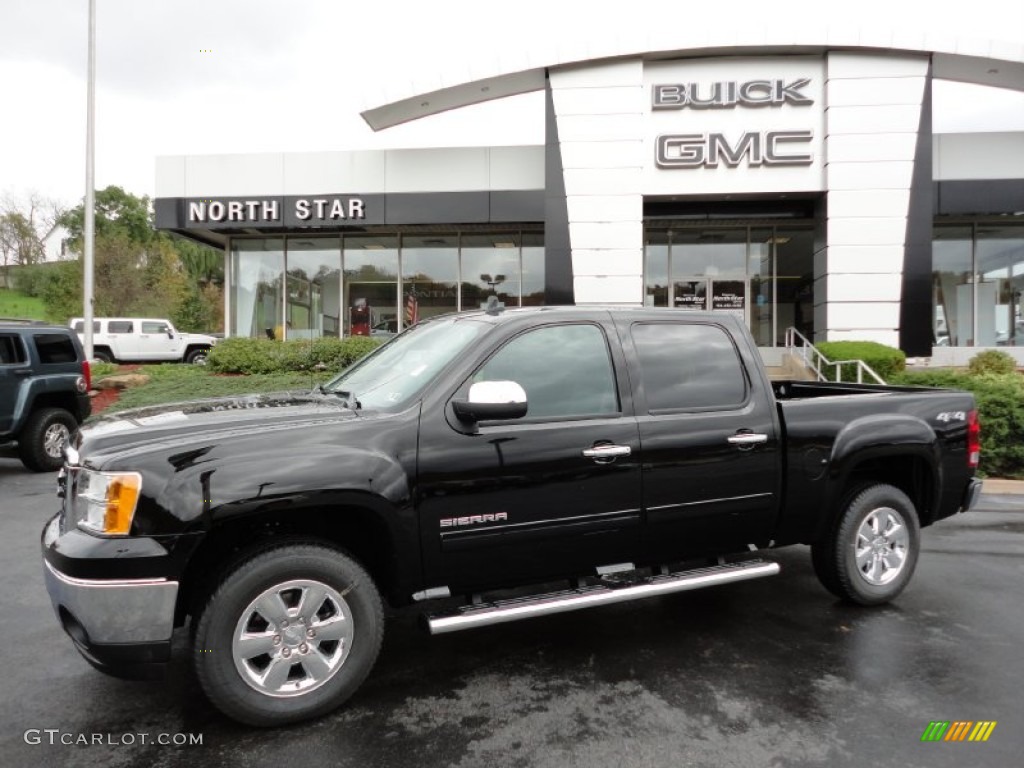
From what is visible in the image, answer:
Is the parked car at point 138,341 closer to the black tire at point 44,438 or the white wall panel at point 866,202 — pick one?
the black tire at point 44,438

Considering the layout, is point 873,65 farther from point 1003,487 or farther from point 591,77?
point 1003,487

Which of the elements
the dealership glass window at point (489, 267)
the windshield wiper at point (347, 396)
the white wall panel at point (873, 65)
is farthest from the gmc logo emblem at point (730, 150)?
the windshield wiper at point (347, 396)

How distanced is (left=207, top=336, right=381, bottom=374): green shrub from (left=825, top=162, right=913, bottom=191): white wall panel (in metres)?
11.6

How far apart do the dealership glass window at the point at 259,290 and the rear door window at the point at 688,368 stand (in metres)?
19.6

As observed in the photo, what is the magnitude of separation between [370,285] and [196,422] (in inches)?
742

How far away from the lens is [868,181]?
1669 cm

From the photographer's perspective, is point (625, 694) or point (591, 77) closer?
point (625, 694)

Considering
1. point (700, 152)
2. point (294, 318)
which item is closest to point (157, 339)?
point (294, 318)

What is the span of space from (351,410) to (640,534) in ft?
5.33

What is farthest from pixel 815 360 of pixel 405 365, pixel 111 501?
pixel 111 501

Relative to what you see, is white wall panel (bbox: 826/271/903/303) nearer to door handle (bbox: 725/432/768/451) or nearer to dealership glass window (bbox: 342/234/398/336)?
dealership glass window (bbox: 342/234/398/336)

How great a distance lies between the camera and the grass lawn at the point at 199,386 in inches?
536

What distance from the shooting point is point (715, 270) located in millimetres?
20922

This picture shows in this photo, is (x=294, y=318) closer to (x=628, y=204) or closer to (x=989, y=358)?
(x=628, y=204)
